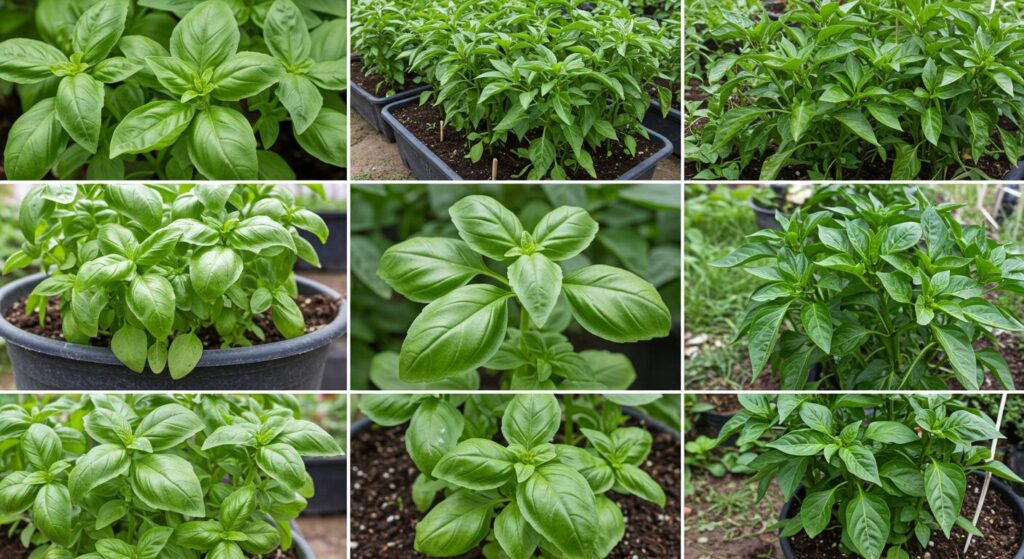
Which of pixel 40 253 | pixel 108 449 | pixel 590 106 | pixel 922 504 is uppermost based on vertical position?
pixel 590 106

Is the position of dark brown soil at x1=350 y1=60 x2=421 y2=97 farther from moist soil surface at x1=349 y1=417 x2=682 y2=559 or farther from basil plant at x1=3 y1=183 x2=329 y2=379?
moist soil surface at x1=349 y1=417 x2=682 y2=559

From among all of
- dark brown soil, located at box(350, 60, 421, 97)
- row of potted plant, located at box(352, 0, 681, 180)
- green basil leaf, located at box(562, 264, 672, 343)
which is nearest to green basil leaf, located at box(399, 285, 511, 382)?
green basil leaf, located at box(562, 264, 672, 343)

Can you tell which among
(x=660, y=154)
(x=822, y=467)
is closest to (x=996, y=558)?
(x=822, y=467)

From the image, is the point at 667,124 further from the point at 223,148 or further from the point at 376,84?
the point at 223,148


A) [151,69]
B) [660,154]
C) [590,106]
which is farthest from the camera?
[660,154]

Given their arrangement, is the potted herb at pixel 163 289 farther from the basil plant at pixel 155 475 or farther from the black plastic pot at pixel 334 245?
the black plastic pot at pixel 334 245

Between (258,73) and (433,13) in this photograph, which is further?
(433,13)

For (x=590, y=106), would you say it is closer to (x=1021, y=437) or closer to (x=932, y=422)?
(x=932, y=422)
